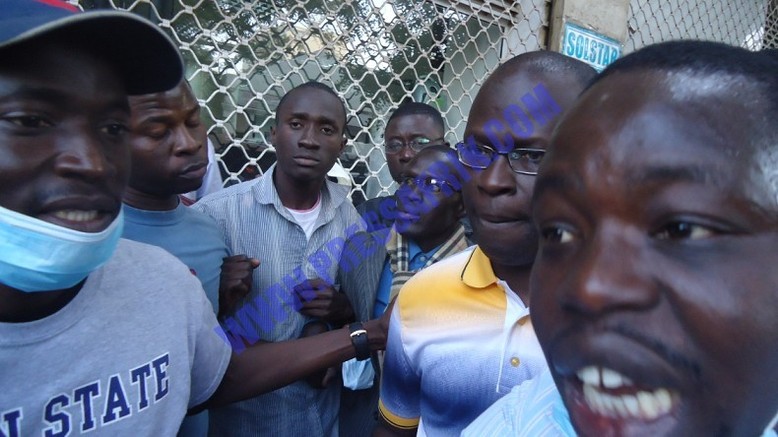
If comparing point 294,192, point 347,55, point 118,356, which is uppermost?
point 118,356

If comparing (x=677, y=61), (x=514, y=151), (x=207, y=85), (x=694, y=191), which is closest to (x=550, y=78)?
(x=514, y=151)

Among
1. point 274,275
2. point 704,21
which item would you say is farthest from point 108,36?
point 704,21

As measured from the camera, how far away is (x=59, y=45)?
799 mm

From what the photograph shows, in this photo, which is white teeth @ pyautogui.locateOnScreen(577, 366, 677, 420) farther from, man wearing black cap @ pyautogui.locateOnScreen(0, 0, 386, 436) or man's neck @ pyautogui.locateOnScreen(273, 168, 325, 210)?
man's neck @ pyautogui.locateOnScreen(273, 168, 325, 210)

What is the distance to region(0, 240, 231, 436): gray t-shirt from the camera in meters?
0.80

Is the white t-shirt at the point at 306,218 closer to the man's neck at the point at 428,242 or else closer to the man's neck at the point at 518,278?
the man's neck at the point at 428,242

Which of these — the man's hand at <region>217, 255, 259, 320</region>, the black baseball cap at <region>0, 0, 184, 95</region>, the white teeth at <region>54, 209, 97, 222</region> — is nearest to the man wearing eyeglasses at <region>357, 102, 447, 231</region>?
the man's hand at <region>217, 255, 259, 320</region>

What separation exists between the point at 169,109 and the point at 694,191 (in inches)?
56.9

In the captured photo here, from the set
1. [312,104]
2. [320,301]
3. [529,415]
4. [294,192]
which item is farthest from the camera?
[312,104]

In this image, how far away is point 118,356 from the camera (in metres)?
0.90

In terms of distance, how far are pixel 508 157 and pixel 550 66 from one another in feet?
0.76

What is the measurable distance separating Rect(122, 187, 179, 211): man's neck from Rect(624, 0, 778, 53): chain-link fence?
3681 millimetres

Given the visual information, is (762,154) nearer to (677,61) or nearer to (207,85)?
(677,61)

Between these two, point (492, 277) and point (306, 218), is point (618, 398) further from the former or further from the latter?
point (306, 218)
